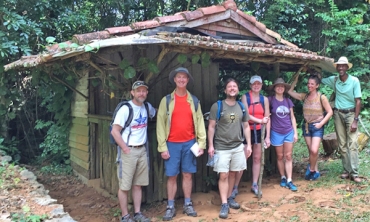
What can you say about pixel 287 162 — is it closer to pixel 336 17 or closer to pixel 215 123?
pixel 215 123

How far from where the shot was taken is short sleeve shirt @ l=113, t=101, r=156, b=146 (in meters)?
4.30

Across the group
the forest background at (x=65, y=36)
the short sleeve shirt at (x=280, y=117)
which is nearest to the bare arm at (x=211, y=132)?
the short sleeve shirt at (x=280, y=117)

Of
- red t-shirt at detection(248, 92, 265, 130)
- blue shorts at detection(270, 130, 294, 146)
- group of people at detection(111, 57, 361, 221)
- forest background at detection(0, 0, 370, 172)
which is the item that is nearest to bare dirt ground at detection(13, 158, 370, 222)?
group of people at detection(111, 57, 361, 221)

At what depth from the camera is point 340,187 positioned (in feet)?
17.8

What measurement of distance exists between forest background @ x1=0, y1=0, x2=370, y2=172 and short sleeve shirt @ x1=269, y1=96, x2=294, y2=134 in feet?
13.3

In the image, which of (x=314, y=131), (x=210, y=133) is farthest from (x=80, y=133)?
(x=314, y=131)

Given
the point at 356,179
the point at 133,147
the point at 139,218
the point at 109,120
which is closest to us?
the point at 133,147

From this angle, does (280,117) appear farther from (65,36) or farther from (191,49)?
(65,36)

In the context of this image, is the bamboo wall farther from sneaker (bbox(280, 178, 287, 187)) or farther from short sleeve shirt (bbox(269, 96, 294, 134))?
short sleeve shirt (bbox(269, 96, 294, 134))

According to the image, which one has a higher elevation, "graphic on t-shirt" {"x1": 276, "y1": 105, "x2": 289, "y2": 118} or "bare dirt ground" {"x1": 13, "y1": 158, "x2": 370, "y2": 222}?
"graphic on t-shirt" {"x1": 276, "y1": 105, "x2": 289, "y2": 118}

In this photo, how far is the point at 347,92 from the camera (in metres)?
5.51

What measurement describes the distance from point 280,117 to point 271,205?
1435 millimetres

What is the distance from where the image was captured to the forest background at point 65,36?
768cm

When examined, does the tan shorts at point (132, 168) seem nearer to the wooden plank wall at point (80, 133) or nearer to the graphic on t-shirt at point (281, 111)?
the graphic on t-shirt at point (281, 111)
